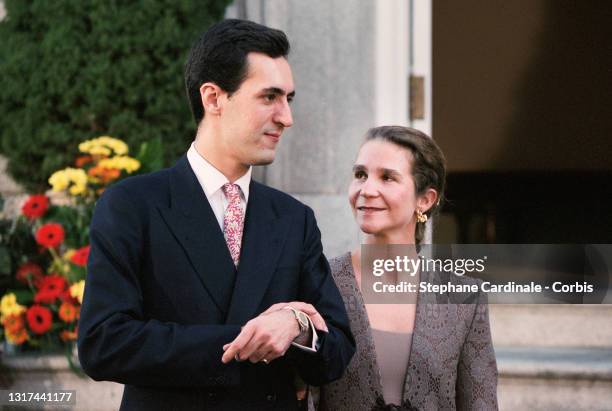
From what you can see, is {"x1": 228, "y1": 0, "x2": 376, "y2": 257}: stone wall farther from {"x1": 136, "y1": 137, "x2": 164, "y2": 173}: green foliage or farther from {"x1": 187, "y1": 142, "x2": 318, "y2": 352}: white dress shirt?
{"x1": 187, "y1": 142, "x2": 318, "y2": 352}: white dress shirt

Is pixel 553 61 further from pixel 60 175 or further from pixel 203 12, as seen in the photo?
pixel 60 175

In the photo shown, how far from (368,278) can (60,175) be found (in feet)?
7.06

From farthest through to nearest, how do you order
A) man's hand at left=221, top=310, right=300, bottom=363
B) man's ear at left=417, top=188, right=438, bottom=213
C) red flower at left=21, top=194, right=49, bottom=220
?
1. red flower at left=21, top=194, right=49, bottom=220
2. man's ear at left=417, top=188, right=438, bottom=213
3. man's hand at left=221, top=310, right=300, bottom=363

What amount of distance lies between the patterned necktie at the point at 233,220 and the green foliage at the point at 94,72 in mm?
2526

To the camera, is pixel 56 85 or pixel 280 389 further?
pixel 56 85

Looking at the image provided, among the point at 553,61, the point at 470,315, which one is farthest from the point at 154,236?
the point at 553,61

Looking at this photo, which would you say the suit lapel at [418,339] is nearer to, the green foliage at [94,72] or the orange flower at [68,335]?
the orange flower at [68,335]

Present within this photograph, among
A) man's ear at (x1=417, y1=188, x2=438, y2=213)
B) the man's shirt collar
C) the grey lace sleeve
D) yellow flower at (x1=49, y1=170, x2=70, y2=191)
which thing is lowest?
the grey lace sleeve

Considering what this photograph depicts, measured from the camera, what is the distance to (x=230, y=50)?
5.60ft

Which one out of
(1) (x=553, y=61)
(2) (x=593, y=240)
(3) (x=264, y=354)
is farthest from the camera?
(2) (x=593, y=240)

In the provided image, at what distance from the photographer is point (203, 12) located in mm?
4262

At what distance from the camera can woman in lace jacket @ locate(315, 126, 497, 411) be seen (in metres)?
2.03

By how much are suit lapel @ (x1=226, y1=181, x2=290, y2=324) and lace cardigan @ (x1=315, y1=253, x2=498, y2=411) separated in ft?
1.52

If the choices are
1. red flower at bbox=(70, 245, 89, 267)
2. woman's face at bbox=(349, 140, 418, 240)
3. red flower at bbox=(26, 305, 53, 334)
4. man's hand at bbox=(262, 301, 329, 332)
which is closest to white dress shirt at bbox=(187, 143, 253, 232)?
man's hand at bbox=(262, 301, 329, 332)
